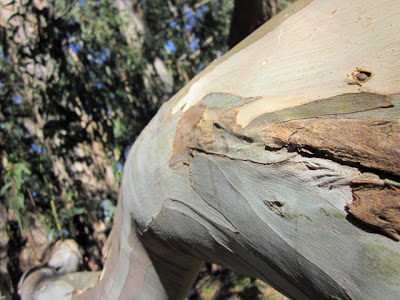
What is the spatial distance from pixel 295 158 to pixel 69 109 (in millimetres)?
1661

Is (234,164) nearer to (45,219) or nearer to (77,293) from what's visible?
(77,293)

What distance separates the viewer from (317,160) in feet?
1.40

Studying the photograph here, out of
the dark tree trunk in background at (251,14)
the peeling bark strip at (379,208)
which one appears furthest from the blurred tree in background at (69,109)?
the peeling bark strip at (379,208)

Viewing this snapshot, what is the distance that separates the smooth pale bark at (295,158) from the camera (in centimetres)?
38

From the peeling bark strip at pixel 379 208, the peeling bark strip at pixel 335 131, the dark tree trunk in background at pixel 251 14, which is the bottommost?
the peeling bark strip at pixel 379 208

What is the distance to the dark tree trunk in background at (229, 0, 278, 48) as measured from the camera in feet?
5.41

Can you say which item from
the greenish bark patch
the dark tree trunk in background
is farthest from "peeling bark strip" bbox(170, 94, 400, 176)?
the dark tree trunk in background

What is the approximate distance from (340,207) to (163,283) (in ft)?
2.10

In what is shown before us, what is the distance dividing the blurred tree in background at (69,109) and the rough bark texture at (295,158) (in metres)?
1.19

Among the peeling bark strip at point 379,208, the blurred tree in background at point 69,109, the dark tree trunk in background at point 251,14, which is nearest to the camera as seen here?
the peeling bark strip at point 379,208

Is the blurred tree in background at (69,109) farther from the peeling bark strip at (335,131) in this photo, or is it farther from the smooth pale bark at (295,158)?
the peeling bark strip at (335,131)

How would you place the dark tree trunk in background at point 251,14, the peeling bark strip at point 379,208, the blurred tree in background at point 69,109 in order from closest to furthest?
the peeling bark strip at point 379,208 < the dark tree trunk in background at point 251,14 < the blurred tree in background at point 69,109

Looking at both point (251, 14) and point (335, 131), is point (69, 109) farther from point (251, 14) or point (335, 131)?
point (335, 131)

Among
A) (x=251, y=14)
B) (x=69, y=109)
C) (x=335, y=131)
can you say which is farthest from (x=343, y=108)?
(x=69, y=109)
